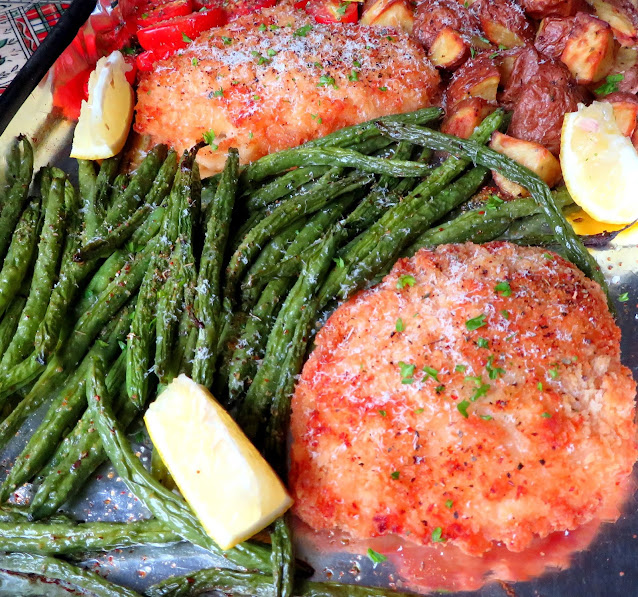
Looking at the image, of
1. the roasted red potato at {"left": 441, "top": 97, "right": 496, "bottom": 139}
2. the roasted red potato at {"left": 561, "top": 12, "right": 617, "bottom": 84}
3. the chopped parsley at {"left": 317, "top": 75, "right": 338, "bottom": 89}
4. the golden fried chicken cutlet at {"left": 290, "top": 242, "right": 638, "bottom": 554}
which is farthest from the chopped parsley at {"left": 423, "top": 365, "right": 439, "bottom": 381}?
the roasted red potato at {"left": 561, "top": 12, "right": 617, "bottom": 84}

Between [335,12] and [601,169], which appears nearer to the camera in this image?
[601,169]

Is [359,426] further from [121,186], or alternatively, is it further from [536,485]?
[121,186]

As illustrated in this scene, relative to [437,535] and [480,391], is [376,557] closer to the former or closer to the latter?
[437,535]

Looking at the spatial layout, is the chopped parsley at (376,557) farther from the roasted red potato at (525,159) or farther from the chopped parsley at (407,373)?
the roasted red potato at (525,159)

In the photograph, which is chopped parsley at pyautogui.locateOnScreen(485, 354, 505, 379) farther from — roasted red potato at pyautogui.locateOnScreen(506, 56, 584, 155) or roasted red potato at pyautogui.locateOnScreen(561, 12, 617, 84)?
roasted red potato at pyautogui.locateOnScreen(561, 12, 617, 84)

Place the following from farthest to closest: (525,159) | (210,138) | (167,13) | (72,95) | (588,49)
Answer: (167,13) < (72,95) < (210,138) < (588,49) < (525,159)

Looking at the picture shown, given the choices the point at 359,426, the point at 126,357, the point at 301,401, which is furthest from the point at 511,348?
the point at 126,357

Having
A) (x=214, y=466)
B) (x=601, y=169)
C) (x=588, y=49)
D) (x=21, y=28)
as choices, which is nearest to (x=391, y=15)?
(x=588, y=49)
